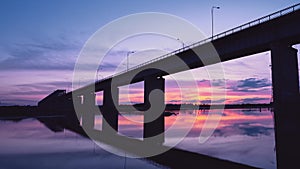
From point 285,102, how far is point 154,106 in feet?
94.1

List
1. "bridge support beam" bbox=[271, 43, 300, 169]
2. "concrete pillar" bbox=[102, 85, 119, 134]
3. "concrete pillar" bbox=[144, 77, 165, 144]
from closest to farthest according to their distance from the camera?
"bridge support beam" bbox=[271, 43, 300, 169] < "concrete pillar" bbox=[144, 77, 165, 144] < "concrete pillar" bbox=[102, 85, 119, 134]

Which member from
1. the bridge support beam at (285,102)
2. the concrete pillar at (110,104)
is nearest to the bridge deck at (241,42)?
the bridge support beam at (285,102)

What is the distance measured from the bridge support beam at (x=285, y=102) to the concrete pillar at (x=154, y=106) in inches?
970

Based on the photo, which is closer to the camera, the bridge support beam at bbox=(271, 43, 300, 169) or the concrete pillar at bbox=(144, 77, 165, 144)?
the bridge support beam at bbox=(271, 43, 300, 169)

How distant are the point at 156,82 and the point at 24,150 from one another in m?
27.2

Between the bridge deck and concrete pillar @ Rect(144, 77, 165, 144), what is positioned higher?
the bridge deck

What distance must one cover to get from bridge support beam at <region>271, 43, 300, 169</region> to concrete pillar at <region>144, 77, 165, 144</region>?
24.6m

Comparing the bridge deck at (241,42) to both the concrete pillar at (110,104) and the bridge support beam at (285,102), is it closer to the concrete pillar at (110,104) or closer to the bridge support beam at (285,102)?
the bridge support beam at (285,102)

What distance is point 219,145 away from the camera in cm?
3700

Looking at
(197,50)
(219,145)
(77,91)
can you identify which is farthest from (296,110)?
(77,91)

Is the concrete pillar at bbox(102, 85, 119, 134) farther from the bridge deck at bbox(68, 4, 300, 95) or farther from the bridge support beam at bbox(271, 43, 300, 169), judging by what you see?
the bridge support beam at bbox(271, 43, 300, 169)

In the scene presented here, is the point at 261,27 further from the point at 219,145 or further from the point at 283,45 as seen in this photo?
the point at 219,145

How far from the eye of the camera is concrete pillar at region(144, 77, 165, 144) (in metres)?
49.8

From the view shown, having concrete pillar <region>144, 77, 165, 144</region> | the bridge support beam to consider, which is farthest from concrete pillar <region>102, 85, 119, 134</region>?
the bridge support beam
